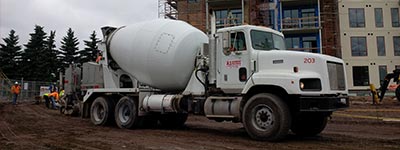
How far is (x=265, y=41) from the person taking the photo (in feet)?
32.4

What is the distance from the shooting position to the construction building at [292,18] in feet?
112

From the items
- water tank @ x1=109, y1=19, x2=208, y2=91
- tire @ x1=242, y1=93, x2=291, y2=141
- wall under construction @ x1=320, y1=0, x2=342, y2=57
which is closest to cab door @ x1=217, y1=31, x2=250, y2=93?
tire @ x1=242, y1=93, x2=291, y2=141

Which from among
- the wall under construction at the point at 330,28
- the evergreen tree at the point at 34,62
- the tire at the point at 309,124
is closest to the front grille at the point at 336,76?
the tire at the point at 309,124

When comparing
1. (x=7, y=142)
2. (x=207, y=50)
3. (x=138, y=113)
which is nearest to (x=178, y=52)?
(x=207, y=50)

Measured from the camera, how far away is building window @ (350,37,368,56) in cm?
3519

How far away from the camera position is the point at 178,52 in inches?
434

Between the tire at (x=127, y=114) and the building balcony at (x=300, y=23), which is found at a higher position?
the building balcony at (x=300, y=23)

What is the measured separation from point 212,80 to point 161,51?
198 centimetres

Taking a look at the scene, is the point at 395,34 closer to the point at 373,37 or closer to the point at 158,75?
the point at 373,37

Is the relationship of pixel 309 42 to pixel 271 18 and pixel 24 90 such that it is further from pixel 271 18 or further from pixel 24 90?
pixel 24 90

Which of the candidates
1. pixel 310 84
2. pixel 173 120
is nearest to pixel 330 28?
pixel 173 120

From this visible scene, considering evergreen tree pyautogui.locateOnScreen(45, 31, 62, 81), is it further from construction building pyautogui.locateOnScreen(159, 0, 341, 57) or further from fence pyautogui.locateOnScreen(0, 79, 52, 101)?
construction building pyautogui.locateOnScreen(159, 0, 341, 57)

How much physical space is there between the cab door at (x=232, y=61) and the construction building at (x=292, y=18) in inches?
941

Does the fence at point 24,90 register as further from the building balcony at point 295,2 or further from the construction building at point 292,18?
the building balcony at point 295,2
